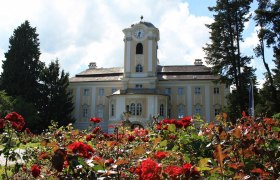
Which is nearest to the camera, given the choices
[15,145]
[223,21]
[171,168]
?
[171,168]

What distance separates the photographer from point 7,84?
39312 mm

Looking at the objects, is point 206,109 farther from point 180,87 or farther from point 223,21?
point 223,21

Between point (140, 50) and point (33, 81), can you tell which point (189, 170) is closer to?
point (33, 81)

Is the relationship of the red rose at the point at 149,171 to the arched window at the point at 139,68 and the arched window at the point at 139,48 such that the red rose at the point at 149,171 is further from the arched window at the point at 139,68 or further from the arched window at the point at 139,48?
the arched window at the point at 139,48

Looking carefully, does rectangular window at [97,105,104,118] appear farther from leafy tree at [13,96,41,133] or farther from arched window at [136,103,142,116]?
leafy tree at [13,96,41,133]

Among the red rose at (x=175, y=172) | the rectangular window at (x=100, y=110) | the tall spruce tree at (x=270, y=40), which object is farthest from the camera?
the rectangular window at (x=100, y=110)

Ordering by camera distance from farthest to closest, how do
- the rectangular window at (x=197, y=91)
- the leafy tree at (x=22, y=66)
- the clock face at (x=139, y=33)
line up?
the clock face at (x=139, y=33) → the rectangular window at (x=197, y=91) → the leafy tree at (x=22, y=66)

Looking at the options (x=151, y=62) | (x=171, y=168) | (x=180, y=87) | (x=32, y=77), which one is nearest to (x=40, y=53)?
(x=32, y=77)

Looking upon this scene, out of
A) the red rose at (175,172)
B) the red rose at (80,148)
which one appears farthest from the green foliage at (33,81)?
the red rose at (175,172)

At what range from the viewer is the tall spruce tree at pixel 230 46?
102 ft

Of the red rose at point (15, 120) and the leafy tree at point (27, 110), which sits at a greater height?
the leafy tree at point (27, 110)

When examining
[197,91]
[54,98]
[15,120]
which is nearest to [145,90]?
[197,91]

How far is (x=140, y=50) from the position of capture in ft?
141

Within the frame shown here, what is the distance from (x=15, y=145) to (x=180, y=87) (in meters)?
38.8
